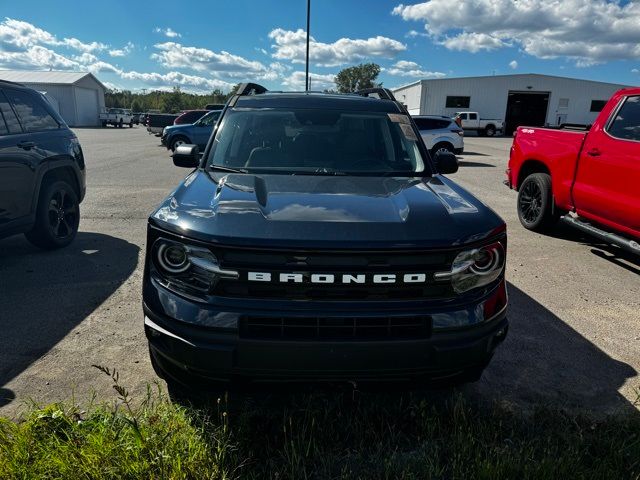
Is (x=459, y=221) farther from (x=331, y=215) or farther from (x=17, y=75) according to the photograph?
(x=17, y=75)

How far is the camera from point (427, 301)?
2273mm

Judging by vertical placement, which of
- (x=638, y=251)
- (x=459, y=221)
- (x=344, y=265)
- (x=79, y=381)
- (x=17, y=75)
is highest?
(x=17, y=75)

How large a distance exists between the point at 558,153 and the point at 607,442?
15.7ft

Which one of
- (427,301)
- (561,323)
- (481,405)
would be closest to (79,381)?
(427,301)

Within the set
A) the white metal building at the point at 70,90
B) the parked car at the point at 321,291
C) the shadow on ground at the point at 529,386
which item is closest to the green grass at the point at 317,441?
the shadow on ground at the point at 529,386

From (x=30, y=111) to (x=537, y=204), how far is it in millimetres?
6732

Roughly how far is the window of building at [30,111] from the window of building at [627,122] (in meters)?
6.51

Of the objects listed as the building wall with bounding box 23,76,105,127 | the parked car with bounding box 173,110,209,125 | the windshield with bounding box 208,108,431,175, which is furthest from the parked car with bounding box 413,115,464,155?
the building wall with bounding box 23,76,105,127

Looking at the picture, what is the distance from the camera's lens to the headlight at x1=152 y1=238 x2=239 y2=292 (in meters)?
2.24

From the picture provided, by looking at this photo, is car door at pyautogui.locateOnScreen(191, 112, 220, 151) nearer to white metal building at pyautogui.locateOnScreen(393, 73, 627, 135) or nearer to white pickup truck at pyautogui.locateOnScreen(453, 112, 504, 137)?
white pickup truck at pyautogui.locateOnScreen(453, 112, 504, 137)

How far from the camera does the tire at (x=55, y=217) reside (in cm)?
554

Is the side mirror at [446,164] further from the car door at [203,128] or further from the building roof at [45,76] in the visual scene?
the building roof at [45,76]

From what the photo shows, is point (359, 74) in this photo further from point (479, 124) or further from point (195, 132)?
point (195, 132)

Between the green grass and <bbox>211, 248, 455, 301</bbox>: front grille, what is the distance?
694 millimetres
